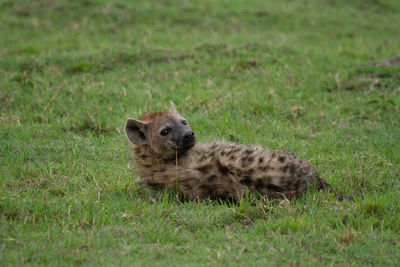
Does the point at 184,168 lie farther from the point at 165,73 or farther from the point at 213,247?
the point at 165,73

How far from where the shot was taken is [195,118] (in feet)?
22.0

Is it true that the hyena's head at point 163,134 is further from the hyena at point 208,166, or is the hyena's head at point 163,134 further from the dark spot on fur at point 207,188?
the dark spot on fur at point 207,188

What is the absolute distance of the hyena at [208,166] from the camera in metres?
4.30

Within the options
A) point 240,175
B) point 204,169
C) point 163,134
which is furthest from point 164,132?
point 240,175

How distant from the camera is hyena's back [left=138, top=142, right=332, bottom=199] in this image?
169 inches

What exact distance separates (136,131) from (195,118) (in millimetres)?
1877

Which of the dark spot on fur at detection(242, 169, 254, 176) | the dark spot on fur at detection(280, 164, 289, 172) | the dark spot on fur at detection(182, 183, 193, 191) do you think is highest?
the dark spot on fur at detection(280, 164, 289, 172)

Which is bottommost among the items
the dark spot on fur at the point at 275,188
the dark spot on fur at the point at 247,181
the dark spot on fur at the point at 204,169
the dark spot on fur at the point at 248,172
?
the dark spot on fur at the point at 275,188

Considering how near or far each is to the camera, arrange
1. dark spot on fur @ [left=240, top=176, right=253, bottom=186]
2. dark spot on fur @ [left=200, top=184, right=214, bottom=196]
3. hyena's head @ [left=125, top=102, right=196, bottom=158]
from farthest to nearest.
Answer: hyena's head @ [left=125, top=102, right=196, bottom=158], dark spot on fur @ [left=200, top=184, right=214, bottom=196], dark spot on fur @ [left=240, top=176, right=253, bottom=186]

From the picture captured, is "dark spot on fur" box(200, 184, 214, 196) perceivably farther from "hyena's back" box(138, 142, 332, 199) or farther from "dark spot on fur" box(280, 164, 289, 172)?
"dark spot on fur" box(280, 164, 289, 172)

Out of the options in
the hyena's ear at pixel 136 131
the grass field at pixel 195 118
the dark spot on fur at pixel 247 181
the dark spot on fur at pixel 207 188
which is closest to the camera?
the grass field at pixel 195 118

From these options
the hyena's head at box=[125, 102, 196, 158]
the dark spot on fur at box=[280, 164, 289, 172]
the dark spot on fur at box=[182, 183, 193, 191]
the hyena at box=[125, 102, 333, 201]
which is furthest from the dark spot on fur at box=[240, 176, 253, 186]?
the hyena's head at box=[125, 102, 196, 158]

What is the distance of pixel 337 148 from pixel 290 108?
1.35m

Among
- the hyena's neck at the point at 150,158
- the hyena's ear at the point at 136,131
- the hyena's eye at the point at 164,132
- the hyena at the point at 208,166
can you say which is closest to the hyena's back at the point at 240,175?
the hyena at the point at 208,166
